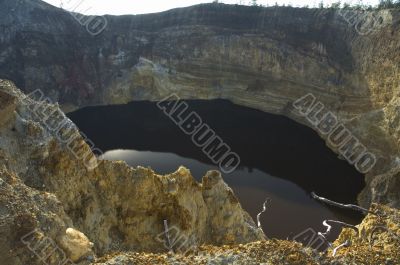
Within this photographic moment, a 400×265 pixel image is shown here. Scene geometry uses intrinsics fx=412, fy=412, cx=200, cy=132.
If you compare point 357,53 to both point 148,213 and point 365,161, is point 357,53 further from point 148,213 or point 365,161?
point 148,213

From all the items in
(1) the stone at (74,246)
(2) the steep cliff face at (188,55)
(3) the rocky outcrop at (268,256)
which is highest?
(2) the steep cliff face at (188,55)

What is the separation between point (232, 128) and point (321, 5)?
2237 centimetres

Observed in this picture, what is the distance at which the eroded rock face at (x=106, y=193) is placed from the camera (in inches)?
420

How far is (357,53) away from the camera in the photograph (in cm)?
3469

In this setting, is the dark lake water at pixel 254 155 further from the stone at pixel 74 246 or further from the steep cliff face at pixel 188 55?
the stone at pixel 74 246

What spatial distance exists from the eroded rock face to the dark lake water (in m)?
7.49

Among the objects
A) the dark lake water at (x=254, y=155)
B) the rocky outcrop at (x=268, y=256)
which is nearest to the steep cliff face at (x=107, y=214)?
the rocky outcrop at (x=268, y=256)

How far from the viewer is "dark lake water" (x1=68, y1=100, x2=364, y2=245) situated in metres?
23.6

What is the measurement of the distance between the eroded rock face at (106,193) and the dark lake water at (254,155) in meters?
7.49

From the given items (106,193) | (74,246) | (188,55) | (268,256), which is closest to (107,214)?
(106,193)

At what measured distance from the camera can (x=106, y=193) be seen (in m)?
13.0

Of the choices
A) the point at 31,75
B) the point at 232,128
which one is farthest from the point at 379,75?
the point at 31,75

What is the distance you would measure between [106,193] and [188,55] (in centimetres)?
3687

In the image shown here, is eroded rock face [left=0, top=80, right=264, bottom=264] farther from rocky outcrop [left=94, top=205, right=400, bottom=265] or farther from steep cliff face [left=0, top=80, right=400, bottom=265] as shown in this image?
rocky outcrop [left=94, top=205, right=400, bottom=265]
